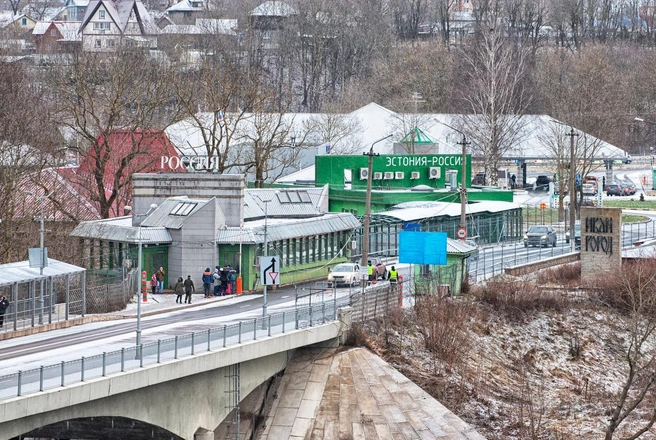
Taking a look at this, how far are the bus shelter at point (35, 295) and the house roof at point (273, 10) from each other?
128 m

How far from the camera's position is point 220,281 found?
57094 millimetres

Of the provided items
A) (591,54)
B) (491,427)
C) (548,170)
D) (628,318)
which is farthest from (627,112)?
(491,427)

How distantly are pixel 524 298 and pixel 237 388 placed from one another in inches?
757

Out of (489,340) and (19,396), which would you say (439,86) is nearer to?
(489,340)

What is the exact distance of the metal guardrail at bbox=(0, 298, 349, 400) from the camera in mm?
35969

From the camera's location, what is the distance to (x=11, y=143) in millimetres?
68250

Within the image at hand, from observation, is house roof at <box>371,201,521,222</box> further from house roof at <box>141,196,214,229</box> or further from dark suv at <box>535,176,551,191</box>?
dark suv at <box>535,176,551,191</box>

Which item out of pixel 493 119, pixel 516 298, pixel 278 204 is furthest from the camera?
pixel 493 119

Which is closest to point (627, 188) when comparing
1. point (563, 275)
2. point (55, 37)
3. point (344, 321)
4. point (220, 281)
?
point (563, 275)

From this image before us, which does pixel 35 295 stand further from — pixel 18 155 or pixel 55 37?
pixel 55 37

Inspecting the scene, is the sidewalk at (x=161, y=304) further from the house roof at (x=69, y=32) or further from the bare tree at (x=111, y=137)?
the house roof at (x=69, y=32)

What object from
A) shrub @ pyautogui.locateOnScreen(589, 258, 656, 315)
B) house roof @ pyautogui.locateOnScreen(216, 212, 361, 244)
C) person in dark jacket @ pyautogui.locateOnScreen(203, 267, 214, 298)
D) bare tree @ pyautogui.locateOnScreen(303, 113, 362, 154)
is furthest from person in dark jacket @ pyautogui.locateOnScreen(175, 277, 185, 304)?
bare tree @ pyautogui.locateOnScreen(303, 113, 362, 154)

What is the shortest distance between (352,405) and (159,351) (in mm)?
8004

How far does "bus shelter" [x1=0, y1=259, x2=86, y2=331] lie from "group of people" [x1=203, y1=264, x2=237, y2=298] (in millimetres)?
6354
